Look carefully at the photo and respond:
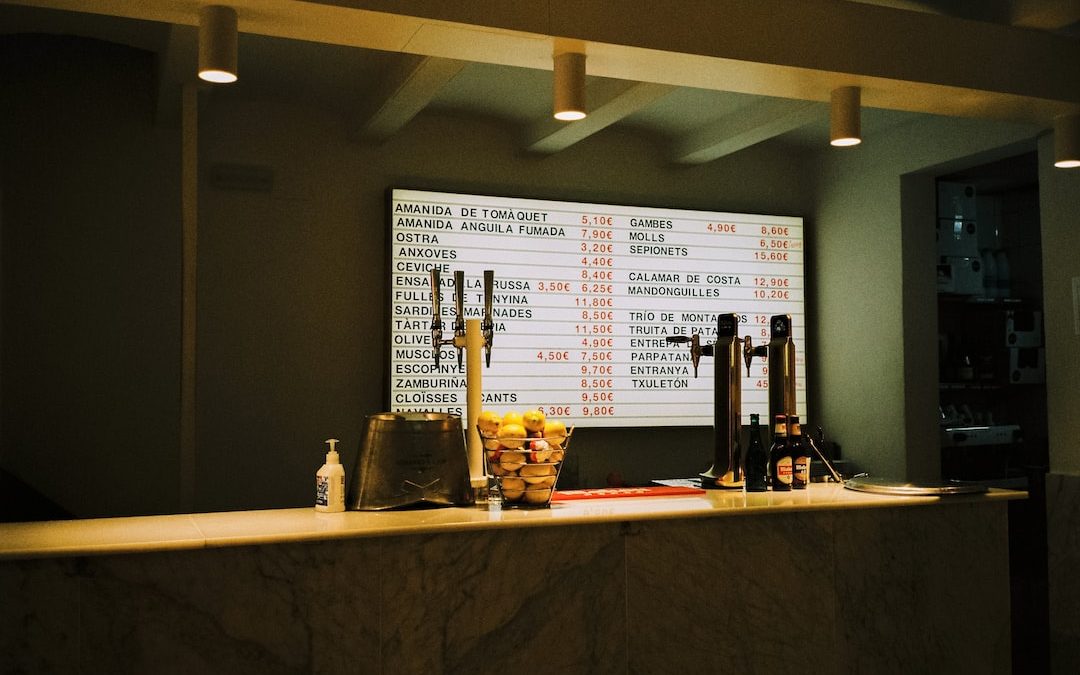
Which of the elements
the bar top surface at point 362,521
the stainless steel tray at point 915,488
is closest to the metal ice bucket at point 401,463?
the bar top surface at point 362,521

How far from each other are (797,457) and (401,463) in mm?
1291

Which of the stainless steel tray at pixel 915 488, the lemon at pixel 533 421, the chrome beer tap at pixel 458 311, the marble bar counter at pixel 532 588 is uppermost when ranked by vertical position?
the chrome beer tap at pixel 458 311

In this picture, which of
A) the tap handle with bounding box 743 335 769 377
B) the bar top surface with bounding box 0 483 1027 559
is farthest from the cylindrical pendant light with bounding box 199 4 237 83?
the tap handle with bounding box 743 335 769 377

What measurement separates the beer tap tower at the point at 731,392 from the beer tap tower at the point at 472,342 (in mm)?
679

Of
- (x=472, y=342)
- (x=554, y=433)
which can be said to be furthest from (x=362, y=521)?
(x=472, y=342)

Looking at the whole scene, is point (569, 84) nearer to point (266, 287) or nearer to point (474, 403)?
point (474, 403)

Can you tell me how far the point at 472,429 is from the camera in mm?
2719

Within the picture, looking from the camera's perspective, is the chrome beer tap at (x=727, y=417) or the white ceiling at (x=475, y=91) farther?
the white ceiling at (x=475, y=91)

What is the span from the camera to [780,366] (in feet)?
10.2

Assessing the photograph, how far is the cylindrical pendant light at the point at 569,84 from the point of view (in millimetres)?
2609

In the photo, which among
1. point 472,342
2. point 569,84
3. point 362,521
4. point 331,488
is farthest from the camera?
point 472,342

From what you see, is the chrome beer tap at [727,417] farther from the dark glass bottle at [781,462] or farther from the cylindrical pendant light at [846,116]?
the cylindrical pendant light at [846,116]

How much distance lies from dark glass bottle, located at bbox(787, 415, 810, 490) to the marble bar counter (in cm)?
8

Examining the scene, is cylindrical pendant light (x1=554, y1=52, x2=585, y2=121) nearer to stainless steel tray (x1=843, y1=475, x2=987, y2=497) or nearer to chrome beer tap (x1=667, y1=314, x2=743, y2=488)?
chrome beer tap (x1=667, y1=314, x2=743, y2=488)
